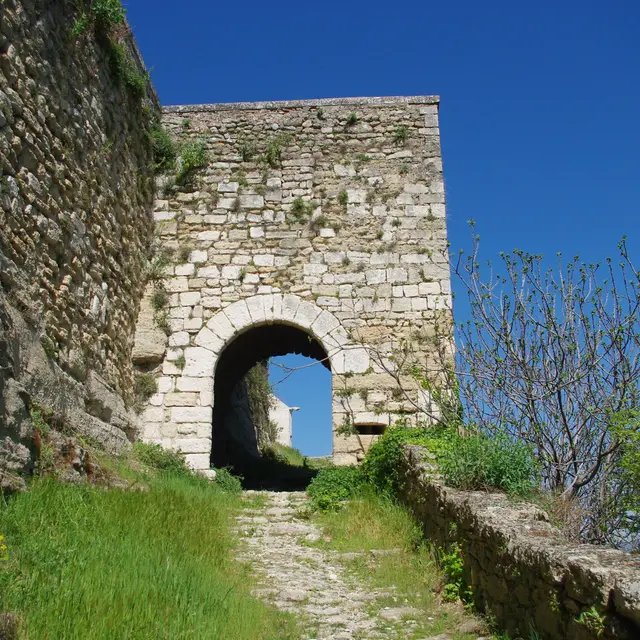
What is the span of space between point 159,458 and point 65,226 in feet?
9.63


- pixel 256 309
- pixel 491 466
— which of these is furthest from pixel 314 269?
pixel 491 466

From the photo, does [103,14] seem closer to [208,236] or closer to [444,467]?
[208,236]

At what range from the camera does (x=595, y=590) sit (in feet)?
Result: 8.50

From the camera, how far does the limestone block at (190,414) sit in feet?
26.8

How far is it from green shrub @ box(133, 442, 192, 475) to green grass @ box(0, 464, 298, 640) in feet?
7.12

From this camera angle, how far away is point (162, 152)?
30.8ft

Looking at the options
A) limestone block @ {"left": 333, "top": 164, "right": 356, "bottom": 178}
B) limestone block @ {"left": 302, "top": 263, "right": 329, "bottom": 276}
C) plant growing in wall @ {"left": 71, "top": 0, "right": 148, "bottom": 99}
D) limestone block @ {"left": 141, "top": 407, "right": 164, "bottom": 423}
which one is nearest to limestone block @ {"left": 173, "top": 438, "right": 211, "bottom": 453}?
limestone block @ {"left": 141, "top": 407, "right": 164, "bottom": 423}

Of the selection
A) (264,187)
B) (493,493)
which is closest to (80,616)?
(493,493)

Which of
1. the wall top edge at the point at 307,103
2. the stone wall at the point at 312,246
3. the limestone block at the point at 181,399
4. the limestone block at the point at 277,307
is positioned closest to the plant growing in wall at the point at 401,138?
the stone wall at the point at 312,246

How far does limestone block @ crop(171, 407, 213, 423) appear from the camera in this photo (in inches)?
322

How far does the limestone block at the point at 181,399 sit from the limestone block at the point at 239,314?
1056mm

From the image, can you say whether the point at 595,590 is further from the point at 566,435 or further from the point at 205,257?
the point at 205,257

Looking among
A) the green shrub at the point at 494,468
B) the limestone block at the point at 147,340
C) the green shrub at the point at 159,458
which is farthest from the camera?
the limestone block at the point at 147,340

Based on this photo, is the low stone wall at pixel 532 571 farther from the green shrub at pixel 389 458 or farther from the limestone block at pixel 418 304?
the limestone block at pixel 418 304
